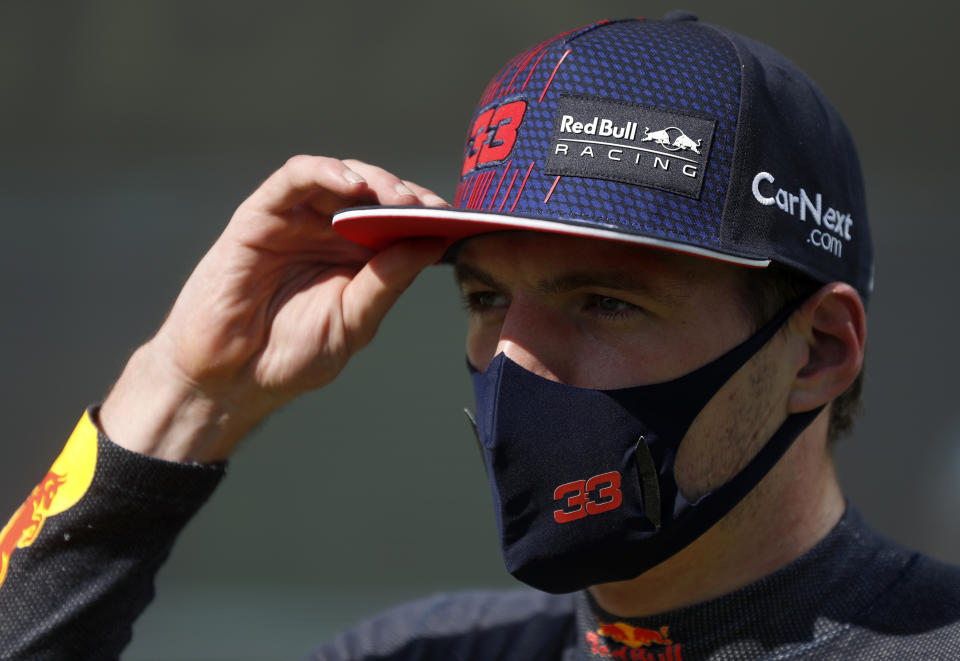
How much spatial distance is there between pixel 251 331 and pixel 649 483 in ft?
2.85

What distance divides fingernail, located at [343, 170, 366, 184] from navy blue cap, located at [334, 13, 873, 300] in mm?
82

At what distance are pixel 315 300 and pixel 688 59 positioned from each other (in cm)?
85

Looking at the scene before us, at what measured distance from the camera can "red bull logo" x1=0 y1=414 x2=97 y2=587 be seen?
1990 millimetres

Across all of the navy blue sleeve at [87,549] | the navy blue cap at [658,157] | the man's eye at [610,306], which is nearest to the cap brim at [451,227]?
the navy blue cap at [658,157]

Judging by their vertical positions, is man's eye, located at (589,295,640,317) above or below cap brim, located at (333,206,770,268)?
below

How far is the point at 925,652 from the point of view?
1.68m

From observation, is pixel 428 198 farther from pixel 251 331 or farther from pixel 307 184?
pixel 251 331

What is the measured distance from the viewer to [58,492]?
203 cm

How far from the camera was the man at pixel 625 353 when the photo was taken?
1.68m

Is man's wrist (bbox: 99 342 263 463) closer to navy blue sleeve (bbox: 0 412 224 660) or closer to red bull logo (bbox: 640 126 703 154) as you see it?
navy blue sleeve (bbox: 0 412 224 660)

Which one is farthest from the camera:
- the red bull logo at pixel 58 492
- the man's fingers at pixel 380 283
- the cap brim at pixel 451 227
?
the red bull logo at pixel 58 492

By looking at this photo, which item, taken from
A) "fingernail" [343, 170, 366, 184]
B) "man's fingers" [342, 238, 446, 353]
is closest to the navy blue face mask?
"man's fingers" [342, 238, 446, 353]

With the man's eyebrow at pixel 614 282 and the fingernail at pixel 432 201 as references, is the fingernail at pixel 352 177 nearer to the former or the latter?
the fingernail at pixel 432 201

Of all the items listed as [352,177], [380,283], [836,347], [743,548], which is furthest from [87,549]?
[836,347]
